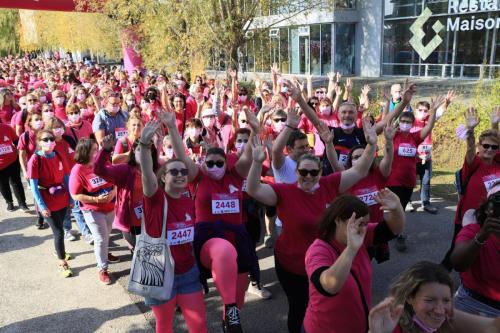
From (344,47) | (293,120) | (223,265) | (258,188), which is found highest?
(344,47)

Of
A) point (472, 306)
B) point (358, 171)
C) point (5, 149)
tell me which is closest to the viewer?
point (472, 306)

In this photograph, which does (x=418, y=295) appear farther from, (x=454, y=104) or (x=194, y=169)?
(x=454, y=104)

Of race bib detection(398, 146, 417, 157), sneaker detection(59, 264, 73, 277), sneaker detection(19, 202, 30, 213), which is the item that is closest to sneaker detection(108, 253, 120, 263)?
sneaker detection(59, 264, 73, 277)

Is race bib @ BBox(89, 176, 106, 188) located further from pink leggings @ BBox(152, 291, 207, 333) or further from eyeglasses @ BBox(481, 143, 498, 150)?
eyeglasses @ BBox(481, 143, 498, 150)

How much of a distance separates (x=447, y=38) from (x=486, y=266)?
22.6 metres

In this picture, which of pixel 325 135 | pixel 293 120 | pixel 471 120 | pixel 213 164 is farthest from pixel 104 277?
pixel 471 120

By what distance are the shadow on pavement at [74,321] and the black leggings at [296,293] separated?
5.12 feet

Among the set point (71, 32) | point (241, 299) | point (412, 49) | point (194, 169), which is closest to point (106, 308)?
point (241, 299)

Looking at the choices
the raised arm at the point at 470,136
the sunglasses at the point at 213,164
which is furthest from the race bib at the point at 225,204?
the raised arm at the point at 470,136

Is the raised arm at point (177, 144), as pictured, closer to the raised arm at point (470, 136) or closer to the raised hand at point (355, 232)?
the raised hand at point (355, 232)

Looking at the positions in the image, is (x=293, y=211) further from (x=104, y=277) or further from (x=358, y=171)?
(x=104, y=277)

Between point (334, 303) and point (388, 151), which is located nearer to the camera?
point (334, 303)

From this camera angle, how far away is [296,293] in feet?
10.9

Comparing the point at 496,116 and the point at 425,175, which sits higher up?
the point at 496,116
